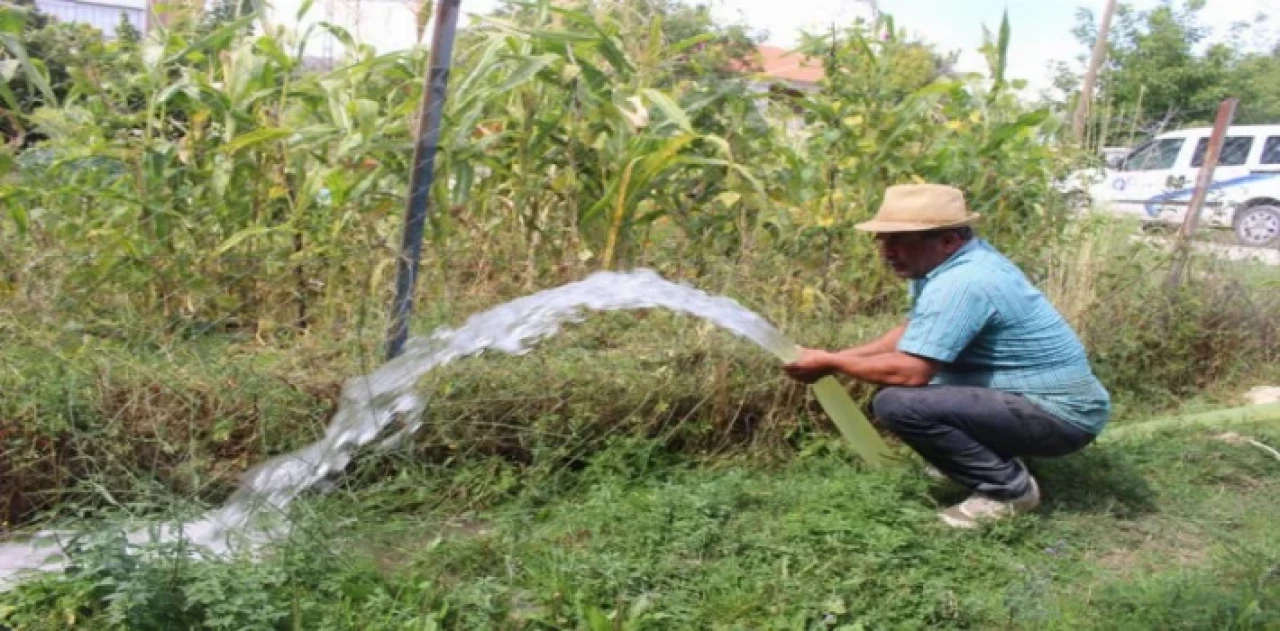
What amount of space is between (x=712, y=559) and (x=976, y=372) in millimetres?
1160

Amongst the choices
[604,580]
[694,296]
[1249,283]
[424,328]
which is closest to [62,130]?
[424,328]

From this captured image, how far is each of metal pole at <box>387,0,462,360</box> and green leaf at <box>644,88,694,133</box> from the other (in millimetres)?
944

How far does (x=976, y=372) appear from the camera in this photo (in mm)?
3775

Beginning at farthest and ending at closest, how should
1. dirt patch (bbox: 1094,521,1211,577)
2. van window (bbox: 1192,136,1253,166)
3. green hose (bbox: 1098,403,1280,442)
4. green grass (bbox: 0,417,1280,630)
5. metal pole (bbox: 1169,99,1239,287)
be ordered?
van window (bbox: 1192,136,1253,166) < metal pole (bbox: 1169,99,1239,287) < green hose (bbox: 1098,403,1280,442) < dirt patch (bbox: 1094,521,1211,577) < green grass (bbox: 0,417,1280,630)

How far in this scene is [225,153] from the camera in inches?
168

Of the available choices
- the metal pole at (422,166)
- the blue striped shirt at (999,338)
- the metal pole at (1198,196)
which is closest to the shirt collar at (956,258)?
the blue striped shirt at (999,338)

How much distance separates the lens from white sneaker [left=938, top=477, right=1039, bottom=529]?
11.9 feet

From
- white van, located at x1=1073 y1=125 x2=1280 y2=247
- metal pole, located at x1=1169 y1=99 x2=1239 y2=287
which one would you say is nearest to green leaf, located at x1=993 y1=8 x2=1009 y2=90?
metal pole, located at x1=1169 y1=99 x2=1239 y2=287

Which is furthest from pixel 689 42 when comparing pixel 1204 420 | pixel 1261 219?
pixel 1261 219

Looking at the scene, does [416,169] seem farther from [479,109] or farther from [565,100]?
[565,100]

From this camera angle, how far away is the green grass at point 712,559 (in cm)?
279

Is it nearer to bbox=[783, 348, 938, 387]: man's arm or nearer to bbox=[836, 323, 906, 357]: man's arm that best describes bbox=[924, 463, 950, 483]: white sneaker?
bbox=[836, 323, 906, 357]: man's arm

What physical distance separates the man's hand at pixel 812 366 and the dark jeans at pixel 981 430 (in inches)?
10.4

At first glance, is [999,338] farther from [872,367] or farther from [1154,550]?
[1154,550]
